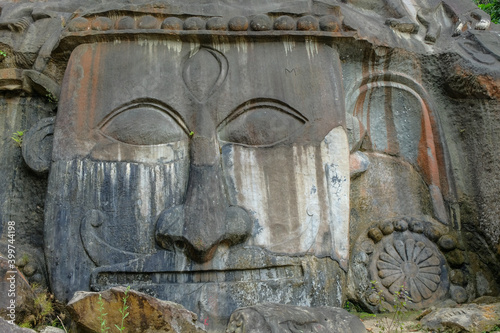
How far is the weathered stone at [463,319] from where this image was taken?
12.7 feet

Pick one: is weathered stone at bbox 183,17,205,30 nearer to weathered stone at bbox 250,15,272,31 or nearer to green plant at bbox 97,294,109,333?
weathered stone at bbox 250,15,272,31

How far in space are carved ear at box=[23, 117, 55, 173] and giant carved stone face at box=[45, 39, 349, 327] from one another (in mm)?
218

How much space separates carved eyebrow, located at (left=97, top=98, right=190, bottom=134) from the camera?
179 inches

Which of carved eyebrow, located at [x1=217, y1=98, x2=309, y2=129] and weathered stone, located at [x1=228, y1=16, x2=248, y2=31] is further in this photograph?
weathered stone, located at [x1=228, y1=16, x2=248, y2=31]

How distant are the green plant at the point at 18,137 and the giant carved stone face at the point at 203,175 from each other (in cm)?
57

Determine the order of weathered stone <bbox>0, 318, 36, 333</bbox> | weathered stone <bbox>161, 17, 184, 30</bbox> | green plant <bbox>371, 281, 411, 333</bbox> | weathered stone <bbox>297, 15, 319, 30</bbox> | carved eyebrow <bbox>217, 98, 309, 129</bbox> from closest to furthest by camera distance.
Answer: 1. weathered stone <bbox>0, 318, 36, 333</bbox>
2. green plant <bbox>371, 281, 411, 333</bbox>
3. carved eyebrow <bbox>217, 98, 309, 129</bbox>
4. weathered stone <bbox>161, 17, 184, 30</bbox>
5. weathered stone <bbox>297, 15, 319, 30</bbox>

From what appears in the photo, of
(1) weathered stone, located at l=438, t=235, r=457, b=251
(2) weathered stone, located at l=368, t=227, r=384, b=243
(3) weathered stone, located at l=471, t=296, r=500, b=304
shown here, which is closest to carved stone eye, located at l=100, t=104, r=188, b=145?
(2) weathered stone, located at l=368, t=227, r=384, b=243

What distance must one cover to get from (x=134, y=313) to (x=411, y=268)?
8.15 feet

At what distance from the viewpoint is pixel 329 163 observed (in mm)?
4598

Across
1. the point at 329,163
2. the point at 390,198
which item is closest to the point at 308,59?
the point at 329,163

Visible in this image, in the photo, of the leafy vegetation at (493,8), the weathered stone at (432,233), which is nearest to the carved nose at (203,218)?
the weathered stone at (432,233)

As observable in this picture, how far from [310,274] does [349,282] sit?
733 millimetres

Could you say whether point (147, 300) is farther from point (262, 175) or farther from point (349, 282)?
point (349, 282)

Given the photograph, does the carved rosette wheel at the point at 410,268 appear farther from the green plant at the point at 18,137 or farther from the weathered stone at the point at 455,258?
the green plant at the point at 18,137
